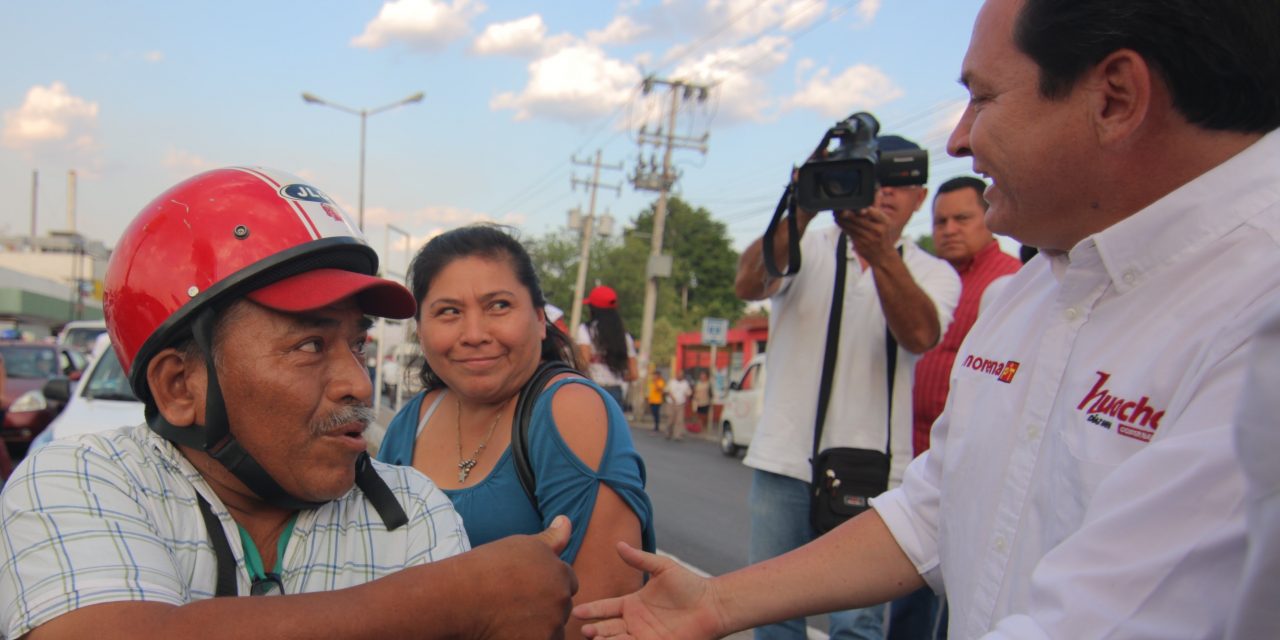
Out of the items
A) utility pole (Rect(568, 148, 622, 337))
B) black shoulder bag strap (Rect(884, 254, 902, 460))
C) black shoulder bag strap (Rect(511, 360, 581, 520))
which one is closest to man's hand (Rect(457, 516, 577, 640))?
black shoulder bag strap (Rect(511, 360, 581, 520))

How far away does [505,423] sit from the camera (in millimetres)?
2408

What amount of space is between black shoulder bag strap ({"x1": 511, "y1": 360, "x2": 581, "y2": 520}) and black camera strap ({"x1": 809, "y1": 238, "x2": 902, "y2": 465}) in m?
1.06

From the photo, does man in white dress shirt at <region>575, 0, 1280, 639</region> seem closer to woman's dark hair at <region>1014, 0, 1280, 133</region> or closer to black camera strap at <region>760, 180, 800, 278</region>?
woman's dark hair at <region>1014, 0, 1280, 133</region>

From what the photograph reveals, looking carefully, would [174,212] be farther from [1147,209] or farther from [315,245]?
[1147,209]

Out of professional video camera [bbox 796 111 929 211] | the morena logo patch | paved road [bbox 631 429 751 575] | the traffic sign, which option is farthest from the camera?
the traffic sign

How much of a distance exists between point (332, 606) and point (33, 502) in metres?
0.45

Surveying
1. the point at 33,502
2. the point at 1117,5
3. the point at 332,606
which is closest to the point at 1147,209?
the point at 1117,5

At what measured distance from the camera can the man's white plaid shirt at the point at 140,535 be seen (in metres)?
1.16

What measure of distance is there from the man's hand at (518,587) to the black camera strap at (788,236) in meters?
1.92

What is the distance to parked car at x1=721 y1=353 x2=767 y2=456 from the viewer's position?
1641cm

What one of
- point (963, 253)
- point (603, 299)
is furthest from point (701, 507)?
point (963, 253)

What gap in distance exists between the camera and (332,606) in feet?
3.98

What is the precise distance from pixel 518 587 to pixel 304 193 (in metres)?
0.81

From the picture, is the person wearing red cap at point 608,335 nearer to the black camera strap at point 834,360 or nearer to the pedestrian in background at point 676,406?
the black camera strap at point 834,360
